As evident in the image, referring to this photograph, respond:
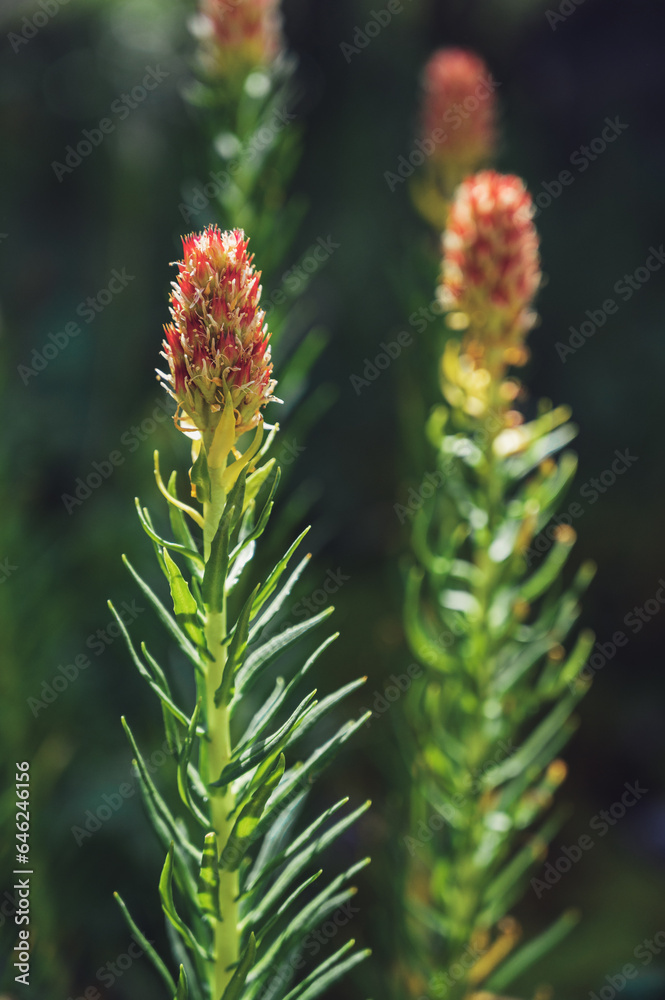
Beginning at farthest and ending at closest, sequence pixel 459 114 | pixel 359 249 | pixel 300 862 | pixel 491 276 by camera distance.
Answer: pixel 359 249 → pixel 459 114 → pixel 491 276 → pixel 300 862

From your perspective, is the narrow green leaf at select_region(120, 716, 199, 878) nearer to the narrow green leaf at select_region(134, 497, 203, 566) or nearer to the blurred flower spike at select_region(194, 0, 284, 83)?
the narrow green leaf at select_region(134, 497, 203, 566)

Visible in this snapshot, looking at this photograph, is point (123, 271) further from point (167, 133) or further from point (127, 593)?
point (127, 593)

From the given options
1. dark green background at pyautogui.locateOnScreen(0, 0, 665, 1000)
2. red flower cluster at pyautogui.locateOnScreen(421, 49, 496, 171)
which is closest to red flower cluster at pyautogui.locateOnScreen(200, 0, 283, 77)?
red flower cluster at pyautogui.locateOnScreen(421, 49, 496, 171)

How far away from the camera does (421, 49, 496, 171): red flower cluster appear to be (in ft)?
4.19

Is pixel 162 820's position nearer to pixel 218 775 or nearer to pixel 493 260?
pixel 218 775

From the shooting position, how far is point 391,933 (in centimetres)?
121

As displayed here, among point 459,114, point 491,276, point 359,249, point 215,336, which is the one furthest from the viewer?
point 359,249

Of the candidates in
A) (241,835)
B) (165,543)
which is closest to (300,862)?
(241,835)

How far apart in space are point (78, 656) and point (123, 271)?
44.2 inches

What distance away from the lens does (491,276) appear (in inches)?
39.0

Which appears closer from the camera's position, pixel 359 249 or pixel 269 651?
pixel 269 651

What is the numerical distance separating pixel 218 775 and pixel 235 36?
96 centimetres

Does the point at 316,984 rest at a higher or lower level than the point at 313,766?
lower

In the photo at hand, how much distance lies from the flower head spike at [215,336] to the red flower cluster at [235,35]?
2.30 feet
